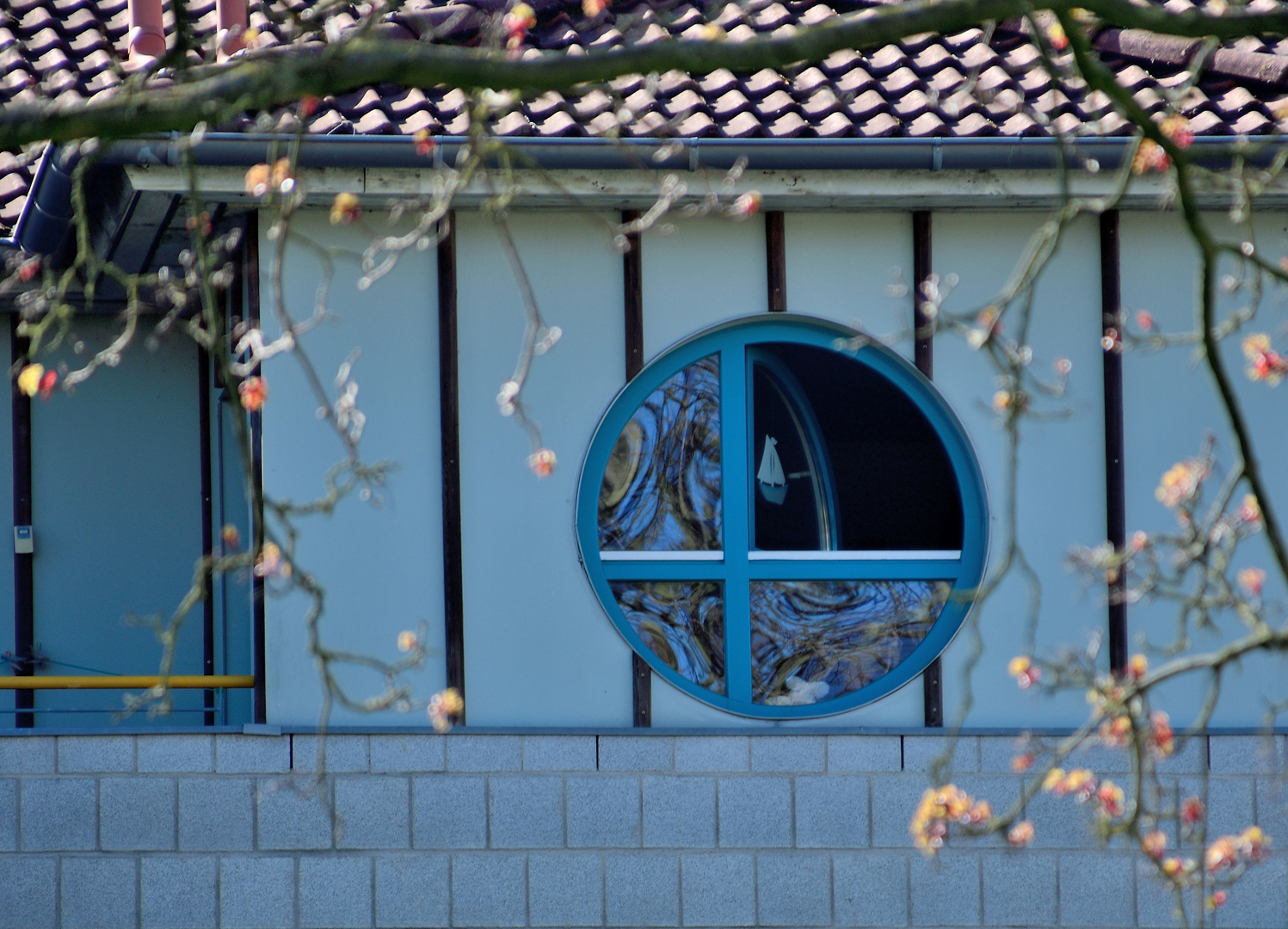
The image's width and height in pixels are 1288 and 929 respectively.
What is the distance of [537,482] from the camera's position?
5086 mm

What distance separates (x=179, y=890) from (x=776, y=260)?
10.7ft

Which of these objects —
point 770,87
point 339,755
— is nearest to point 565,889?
point 339,755

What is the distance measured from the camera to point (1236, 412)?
8.88ft

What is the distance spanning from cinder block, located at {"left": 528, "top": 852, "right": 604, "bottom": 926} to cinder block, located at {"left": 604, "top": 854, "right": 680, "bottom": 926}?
1.8 inches

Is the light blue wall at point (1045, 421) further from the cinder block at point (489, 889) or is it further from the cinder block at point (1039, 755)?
the cinder block at point (489, 889)

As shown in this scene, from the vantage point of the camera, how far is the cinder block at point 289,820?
4.97 meters

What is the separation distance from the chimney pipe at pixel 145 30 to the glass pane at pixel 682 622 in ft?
9.24

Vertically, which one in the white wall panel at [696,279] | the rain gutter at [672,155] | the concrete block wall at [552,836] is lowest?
the concrete block wall at [552,836]

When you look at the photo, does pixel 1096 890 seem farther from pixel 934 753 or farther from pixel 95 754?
pixel 95 754

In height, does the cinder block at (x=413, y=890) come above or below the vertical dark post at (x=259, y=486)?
below

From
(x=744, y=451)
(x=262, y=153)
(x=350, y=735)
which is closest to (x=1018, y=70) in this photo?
(x=744, y=451)

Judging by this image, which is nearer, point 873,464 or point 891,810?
point 891,810

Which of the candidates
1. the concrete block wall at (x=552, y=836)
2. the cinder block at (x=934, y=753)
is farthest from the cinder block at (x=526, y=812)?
the cinder block at (x=934, y=753)

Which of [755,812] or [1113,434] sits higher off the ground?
[1113,434]
